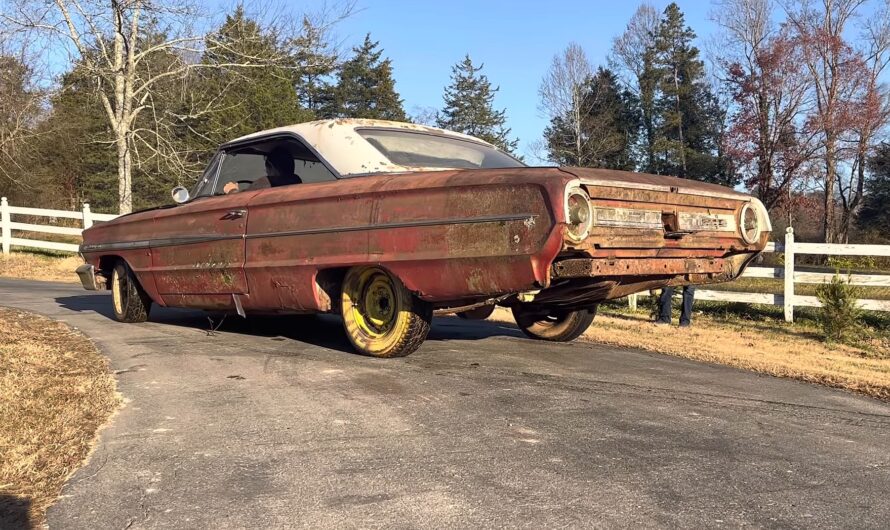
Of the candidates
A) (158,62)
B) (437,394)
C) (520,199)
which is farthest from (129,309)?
(158,62)

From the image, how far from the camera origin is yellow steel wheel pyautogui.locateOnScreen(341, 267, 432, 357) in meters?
4.88

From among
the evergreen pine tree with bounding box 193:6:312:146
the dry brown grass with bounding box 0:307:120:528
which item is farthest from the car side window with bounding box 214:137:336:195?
the evergreen pine tree with bounding box 193:6:312:146

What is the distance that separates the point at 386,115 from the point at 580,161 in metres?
15.8

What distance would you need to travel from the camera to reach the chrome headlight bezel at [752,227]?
5098mm

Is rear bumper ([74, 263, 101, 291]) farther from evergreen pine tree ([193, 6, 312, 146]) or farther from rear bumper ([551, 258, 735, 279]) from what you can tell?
evergreen pine tree ([193, 6, 312, 146])

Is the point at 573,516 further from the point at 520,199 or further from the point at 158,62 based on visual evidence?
the point at 158,62

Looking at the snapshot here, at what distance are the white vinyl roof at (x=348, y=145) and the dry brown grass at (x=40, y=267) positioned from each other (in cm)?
1141

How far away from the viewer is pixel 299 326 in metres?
7.25

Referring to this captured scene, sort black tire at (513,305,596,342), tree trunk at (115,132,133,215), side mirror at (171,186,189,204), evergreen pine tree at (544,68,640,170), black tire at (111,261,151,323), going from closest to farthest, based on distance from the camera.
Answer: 1. black tire at (513,305,596,342)
2. side mirror at (171,186,189,204)
3. black tire at (111,261,151,323)
4. tree trunk at (115,132,133,215)
5. evergreen pine tree at (544,68,640,170)

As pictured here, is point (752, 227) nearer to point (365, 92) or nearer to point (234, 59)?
point (234, 59)

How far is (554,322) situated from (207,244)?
3.19m

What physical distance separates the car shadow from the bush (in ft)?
12.9

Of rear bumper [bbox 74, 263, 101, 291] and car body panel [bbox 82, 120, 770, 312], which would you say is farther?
rear bumper [bbox 74, 263, 101, 291]

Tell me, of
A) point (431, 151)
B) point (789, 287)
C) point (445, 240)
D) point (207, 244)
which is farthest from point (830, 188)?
point (445, 240)
